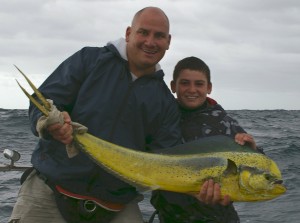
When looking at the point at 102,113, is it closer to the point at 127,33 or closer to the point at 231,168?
the point at 127,33

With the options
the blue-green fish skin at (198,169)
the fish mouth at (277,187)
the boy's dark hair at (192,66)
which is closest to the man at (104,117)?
the blue-green fish skin at (198,169)

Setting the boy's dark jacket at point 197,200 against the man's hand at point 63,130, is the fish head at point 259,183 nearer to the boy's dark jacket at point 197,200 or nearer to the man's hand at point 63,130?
the boy's dark jacket at point 197,200

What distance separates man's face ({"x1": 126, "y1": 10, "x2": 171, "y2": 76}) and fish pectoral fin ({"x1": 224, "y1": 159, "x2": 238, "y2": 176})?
1000mm

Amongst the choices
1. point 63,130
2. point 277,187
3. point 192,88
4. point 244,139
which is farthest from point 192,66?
point 63,130

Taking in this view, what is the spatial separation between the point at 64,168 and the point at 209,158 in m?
1.09

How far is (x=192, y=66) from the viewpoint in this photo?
446cm

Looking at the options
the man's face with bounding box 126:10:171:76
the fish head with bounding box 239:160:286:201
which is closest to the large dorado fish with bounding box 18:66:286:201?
the fish head with bounding box 239:160:286:201

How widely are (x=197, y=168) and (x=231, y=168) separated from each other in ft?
0.84

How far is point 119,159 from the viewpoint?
11.4 feet

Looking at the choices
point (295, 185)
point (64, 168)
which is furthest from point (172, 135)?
point (295, 185)

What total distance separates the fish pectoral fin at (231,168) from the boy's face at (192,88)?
0.91m

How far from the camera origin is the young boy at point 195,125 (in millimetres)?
4125

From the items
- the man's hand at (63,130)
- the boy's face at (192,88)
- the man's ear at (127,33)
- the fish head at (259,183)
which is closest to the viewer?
the man's hand at (63,130)

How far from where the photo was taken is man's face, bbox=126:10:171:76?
3.88 m
